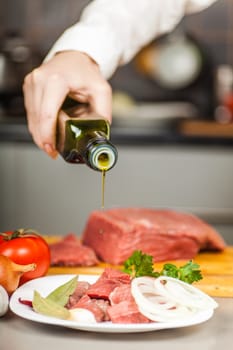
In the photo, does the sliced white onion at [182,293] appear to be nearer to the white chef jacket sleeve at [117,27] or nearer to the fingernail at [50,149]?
the fingernail at [50,149]

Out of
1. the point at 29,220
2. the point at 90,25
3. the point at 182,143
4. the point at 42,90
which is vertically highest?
the point at 90,25

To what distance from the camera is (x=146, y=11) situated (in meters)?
2.28

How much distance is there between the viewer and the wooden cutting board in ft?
5.76

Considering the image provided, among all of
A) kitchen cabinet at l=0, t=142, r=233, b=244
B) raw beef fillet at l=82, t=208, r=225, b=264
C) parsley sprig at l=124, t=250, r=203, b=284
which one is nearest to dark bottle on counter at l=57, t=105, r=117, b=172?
parsley sprig at l=124, t=250, r=203, b=284

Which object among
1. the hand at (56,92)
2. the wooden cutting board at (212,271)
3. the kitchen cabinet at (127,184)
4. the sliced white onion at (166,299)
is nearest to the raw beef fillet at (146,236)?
the wooden cutting board at (212,271)

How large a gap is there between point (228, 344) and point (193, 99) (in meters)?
2.92

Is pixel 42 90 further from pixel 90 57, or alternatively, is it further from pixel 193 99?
pixel 193 99

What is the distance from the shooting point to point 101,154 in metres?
1.57

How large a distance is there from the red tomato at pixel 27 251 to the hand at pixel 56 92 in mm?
225

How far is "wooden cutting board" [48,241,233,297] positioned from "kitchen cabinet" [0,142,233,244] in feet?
3.58

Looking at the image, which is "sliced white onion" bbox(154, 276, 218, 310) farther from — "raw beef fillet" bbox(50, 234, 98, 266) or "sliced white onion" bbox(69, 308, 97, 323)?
"raw beef fillet" bbox(50, 234, 98, 266)

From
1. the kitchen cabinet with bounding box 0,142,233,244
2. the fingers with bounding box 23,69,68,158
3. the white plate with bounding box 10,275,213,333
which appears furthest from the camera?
the kitchen cabinet with bounding box 0,142,233,244

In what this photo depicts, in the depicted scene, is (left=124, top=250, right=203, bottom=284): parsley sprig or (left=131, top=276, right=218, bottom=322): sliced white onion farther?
(left=124, top=250, right=203, bottom=284): parsley sprig

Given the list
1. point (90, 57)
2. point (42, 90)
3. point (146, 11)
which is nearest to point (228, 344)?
point (42, 90)
